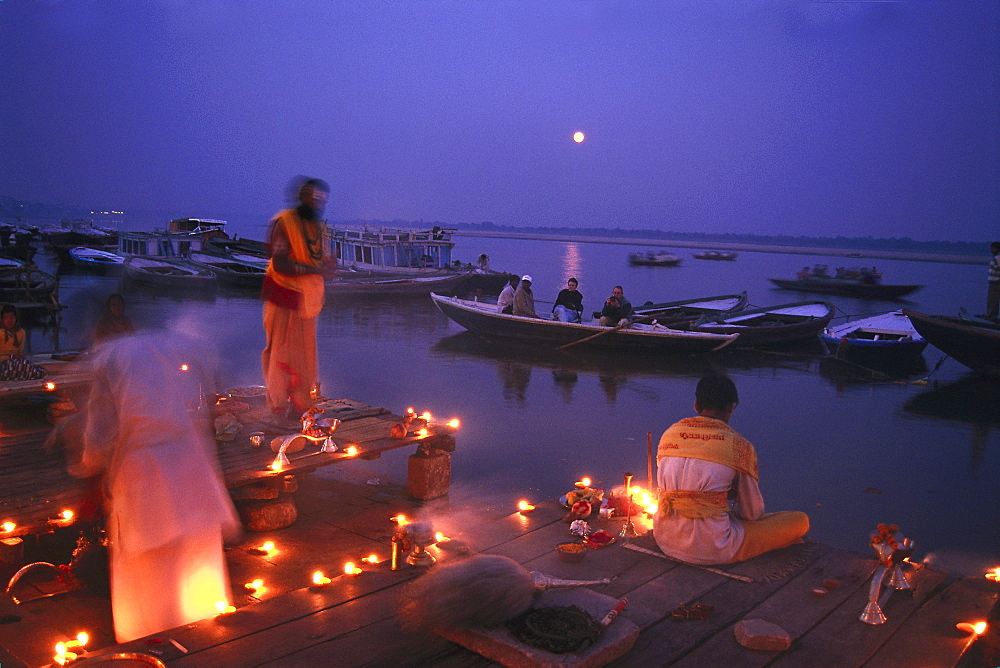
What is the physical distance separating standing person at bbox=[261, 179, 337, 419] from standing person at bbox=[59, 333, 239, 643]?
252 centimetres

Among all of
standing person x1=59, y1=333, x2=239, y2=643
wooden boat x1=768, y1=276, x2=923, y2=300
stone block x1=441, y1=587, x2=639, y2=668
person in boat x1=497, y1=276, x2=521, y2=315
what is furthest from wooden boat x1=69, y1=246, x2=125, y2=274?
stone block x1=441, y1=587, x2=639, y2=668

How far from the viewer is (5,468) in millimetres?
5250

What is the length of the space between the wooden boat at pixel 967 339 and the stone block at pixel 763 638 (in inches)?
521

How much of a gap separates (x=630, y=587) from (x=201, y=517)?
2.08 meters

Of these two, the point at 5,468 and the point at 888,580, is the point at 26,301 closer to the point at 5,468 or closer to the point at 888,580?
the point at 5,468

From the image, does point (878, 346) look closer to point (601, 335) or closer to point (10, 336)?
point (601, 335)

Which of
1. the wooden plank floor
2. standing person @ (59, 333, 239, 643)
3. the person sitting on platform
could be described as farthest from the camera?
the person sitting on platform

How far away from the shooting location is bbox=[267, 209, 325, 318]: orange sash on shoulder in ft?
19.4

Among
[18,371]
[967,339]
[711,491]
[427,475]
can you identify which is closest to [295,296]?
[427,475]

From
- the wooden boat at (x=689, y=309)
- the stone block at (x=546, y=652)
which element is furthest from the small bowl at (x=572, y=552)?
the wooden boat at (x=689, y=309)

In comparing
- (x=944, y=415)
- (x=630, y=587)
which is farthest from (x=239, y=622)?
(x=944, y=415)

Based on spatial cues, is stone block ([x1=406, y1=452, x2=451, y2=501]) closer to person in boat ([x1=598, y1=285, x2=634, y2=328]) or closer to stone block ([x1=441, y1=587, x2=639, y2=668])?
stone block ([x1=441, y1=587, x2=639, y2=668])

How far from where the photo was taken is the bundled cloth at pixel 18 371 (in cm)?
711

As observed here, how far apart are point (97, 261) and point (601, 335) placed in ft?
84.6
